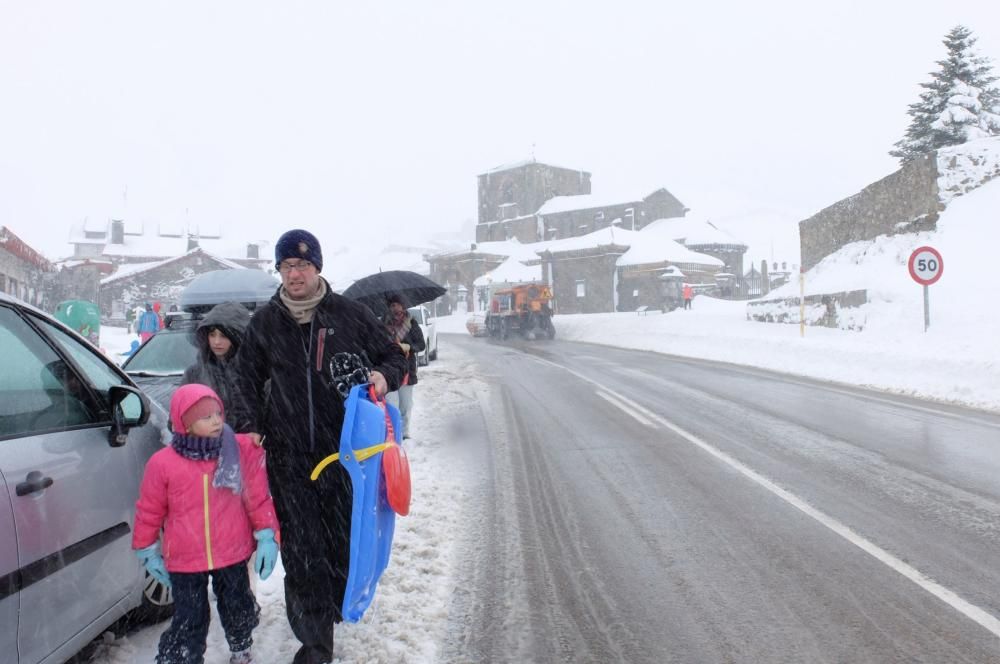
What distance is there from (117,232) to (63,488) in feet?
318

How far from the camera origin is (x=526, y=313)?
3441cm

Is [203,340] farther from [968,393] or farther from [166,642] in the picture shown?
[968,393]

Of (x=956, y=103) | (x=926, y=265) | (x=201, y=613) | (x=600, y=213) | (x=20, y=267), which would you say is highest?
(x=600, y=213)

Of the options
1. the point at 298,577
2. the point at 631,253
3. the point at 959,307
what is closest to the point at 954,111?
the point at 959,307

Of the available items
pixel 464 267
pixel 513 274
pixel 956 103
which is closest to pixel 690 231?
pixel 513 274

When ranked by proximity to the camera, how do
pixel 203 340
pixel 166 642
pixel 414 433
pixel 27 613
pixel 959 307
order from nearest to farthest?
pixel 27 613
pixel 166 642
pixel 203 340
pixel 414 433
pixel 959 307

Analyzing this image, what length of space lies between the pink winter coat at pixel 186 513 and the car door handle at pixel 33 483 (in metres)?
0.42

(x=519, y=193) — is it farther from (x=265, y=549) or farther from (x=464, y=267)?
(x=265, y=549)

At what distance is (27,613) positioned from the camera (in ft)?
7.98

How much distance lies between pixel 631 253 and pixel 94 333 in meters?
45.2

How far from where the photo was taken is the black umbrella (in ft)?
24.3

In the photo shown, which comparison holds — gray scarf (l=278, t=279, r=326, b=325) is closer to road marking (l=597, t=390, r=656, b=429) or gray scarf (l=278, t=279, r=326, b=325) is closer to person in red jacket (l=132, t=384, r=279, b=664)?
person in red jacket (l=132, t=384, r=279, b=664)

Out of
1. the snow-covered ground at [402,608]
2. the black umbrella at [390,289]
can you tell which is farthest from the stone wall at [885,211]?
the snow-covered ground at [402,608]

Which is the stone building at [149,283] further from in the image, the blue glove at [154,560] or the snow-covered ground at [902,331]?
the blue glove at [154,560]
